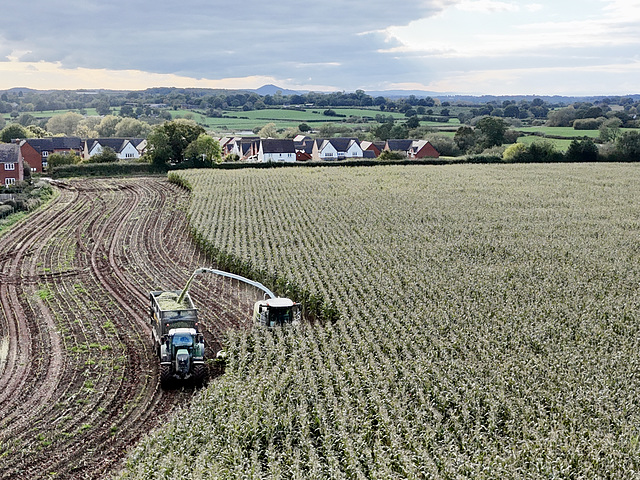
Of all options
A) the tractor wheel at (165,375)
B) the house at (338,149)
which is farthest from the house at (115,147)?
the tractor wheel at (165,375)

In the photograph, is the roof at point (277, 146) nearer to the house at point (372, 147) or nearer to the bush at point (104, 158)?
the house at point (372, 147)

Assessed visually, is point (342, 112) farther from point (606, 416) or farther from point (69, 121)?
point (606, 416)

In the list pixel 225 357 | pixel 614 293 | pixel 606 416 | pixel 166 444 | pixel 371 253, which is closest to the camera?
pixel 166 444

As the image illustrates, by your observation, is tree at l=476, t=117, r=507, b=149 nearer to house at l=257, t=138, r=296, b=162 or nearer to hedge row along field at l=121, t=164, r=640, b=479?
house at l=257, t=138, r=296, b=162

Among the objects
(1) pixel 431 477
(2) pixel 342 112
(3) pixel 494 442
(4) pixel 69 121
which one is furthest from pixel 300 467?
(2) pixel 342 112

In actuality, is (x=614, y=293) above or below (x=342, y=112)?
below

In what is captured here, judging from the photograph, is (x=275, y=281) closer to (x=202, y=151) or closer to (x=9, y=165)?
(x=9, y=165)
